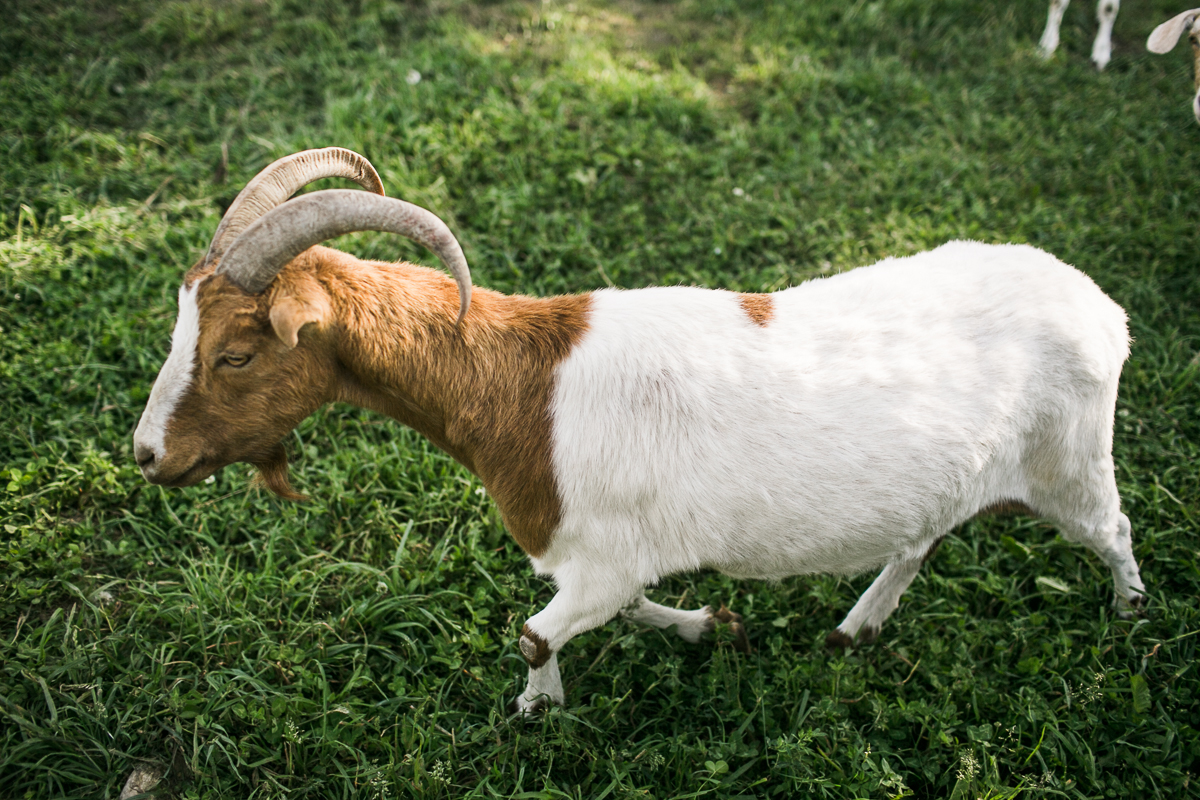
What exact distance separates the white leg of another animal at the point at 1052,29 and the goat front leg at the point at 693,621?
229 inches

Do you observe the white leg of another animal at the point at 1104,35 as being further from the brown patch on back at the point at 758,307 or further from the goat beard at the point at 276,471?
the goat beard at the point at 276,471

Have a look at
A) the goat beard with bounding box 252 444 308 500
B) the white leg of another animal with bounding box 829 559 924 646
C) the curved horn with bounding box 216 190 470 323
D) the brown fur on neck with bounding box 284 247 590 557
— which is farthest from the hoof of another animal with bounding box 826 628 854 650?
the goat beard with bounding box 252 444 308 500

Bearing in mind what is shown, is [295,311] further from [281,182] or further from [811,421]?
[811,421]

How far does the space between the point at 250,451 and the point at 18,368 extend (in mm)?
2184

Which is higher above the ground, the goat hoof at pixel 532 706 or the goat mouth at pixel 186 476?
the goat mouth at pixel 186 476

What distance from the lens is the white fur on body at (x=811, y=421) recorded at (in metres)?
2.26

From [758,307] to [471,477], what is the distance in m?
1.71

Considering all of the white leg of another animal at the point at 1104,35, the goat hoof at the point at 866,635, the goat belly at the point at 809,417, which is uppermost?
the white leg of another animal at the point at 1104,35

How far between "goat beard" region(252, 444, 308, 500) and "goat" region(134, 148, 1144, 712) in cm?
3

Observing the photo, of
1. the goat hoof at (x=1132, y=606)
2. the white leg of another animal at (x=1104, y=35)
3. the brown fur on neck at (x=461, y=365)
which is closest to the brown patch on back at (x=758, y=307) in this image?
the brown fur on neck at (x=461, y=365)

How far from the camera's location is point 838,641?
121 inches

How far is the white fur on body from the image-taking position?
2258 millimetres

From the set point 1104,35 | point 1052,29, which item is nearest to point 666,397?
point 1052,29

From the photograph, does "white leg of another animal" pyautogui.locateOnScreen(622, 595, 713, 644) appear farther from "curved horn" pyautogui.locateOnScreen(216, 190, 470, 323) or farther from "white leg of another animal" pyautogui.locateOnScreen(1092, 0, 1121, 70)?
"white leg of another animal" pyautogui.locateOnScreen(1092, 0, 1121, 70)
